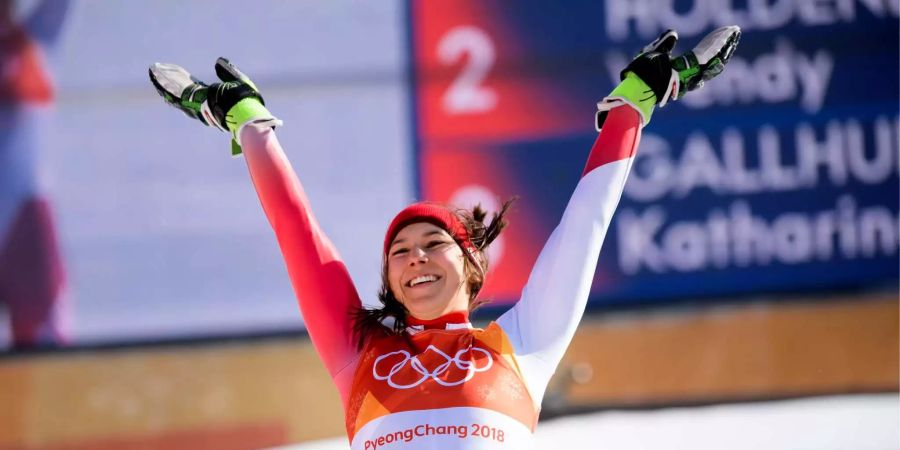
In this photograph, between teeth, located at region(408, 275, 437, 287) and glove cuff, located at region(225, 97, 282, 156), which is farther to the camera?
glove cuff, located at region(225, 97, 282, 156)

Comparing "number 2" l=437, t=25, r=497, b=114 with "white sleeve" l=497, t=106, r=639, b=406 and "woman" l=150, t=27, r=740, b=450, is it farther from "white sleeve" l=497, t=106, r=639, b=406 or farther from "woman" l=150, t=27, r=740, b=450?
"white sleeve" l=497, t=106, r=639, b=406

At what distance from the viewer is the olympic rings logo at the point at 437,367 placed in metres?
1.77

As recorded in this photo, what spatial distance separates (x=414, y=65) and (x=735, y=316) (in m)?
1.46

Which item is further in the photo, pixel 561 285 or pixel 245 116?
pixel 245 116

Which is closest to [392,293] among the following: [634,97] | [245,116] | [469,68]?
[245,116]

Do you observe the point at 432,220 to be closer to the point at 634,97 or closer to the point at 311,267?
the point at 311,267

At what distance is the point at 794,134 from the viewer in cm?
390

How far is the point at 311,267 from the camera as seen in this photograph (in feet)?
6.23

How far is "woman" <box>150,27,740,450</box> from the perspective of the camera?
175 centimetres

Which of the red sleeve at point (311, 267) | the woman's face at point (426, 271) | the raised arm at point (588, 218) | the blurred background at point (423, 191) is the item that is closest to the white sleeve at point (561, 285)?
the raised arm at point (588, 218)

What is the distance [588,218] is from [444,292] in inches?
10.8

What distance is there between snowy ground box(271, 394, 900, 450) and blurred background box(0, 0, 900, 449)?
54.8 inches

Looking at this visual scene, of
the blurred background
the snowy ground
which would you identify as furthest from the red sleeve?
the blurred background

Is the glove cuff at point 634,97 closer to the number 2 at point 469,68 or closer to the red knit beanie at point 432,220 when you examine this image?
the red knit beanie at point 432,220
